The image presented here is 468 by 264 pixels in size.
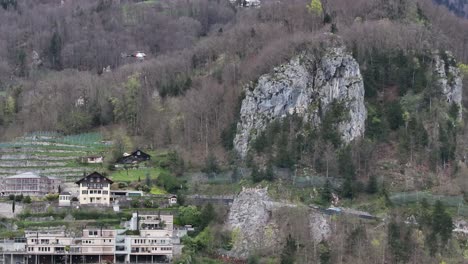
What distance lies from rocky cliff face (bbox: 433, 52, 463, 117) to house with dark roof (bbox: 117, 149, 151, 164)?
74.4ft

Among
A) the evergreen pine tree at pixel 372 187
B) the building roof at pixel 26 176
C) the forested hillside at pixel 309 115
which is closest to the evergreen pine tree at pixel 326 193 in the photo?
the forested hillside at pixel 309 115

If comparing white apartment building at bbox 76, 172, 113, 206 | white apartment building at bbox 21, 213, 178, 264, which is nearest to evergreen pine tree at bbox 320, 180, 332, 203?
white apartment building at bbox 21, 213, 178, 264

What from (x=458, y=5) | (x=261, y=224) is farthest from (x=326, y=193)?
A: (x=458, y=5)

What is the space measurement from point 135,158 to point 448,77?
24.8m

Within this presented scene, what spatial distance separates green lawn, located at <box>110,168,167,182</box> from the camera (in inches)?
3324

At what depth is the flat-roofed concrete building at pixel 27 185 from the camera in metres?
82.0

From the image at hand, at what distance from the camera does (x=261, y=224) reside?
75.6m

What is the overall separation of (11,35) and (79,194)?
5235cm

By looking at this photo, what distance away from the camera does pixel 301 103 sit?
86562mm

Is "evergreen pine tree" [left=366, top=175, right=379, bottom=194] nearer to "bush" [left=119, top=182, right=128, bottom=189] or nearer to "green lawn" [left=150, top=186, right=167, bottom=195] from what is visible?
"green lawn" [left=150, top=186, right=167, bottom=195]

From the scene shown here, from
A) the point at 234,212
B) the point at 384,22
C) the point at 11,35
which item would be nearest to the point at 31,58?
the point at 11,35

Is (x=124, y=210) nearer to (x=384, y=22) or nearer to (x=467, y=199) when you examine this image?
(x=467, y=199)

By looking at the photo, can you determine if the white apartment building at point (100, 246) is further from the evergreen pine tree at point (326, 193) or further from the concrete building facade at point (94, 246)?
the evergreen pine tree at point (326, 193)

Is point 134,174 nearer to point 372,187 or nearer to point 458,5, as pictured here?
point 372,187
